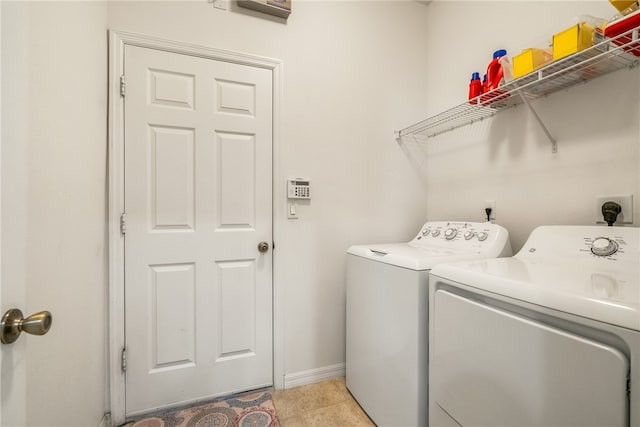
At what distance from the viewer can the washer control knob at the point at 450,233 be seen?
1602 mm

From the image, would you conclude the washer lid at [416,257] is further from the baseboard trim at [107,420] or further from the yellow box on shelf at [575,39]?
the baseboard trim at [107,420]

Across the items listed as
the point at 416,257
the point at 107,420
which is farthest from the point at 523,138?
the point at 107,420

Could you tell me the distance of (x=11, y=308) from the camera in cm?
49

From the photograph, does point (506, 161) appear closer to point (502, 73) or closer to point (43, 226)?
point (502, 73)

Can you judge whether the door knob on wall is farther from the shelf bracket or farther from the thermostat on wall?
the shelf bracket

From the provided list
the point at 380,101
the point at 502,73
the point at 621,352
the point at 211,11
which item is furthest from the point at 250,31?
the point at 621,352

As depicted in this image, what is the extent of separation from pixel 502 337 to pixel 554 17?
1.54 metres

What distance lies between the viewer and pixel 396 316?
4.14 ft

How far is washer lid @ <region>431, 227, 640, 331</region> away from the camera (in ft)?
2.05

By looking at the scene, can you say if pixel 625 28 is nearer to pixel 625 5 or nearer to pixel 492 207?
pixel 625 5

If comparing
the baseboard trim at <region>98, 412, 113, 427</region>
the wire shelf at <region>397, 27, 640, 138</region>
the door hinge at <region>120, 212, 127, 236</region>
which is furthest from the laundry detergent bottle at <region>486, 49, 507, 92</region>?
the baseboard trim at <region>98, 412, 113, 427</region>

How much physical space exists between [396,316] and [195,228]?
1180 millimetres

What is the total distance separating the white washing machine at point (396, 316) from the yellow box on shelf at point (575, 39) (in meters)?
0.79

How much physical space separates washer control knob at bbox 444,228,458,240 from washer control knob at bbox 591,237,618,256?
60 centimetres
